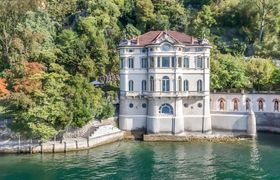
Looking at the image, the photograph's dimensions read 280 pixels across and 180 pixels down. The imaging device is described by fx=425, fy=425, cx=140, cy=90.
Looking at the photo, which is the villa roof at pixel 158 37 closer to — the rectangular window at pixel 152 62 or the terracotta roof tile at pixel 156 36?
the terracotta roof tile at pixel 156 36

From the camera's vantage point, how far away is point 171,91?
1692 inches

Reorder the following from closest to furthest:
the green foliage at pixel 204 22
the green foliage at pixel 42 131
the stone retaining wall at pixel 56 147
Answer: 1. the green foliage at pixel 42 131
2. the stone retaining wall at pixel 56 147
3. the green foliage at pixel 204 22

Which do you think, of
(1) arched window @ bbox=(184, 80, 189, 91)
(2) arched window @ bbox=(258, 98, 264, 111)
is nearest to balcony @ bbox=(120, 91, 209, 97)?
(1) arched window @ bbox=(184, 80, 189, 91)

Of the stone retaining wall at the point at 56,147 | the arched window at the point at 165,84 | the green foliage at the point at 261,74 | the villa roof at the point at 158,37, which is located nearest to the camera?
the stone retaining wall at the point at 56,147

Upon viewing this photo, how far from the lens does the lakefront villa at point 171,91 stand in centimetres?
4300

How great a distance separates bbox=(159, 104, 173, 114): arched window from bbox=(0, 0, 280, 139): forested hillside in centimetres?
525

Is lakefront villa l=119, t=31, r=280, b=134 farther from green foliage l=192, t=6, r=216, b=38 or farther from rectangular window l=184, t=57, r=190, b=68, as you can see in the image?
green foliage l=192, t=6, r=216, b=38

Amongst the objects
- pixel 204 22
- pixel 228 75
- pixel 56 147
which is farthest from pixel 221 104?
pixel 204 22

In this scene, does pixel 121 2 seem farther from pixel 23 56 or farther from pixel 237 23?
pixel 23 56

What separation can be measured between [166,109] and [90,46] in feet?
56.2

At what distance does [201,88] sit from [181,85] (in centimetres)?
224

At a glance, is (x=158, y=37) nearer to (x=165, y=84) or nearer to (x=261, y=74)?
(x=165, y=84)

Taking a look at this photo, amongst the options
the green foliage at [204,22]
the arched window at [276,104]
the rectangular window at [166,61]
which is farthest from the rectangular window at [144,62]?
the green foliage at [204,22]

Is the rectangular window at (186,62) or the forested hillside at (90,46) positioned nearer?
the forested hillside at (90,46)
